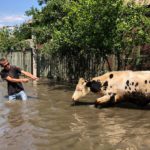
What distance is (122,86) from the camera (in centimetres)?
1139

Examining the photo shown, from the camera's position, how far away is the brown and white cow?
36.5 ft

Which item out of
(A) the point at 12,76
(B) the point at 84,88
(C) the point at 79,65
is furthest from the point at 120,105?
(C) the point at 79,65

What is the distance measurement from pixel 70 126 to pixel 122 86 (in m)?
2.54

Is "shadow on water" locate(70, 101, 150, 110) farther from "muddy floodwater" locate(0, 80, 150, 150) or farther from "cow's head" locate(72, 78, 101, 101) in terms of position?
"cow's head" locate(72, 78, 101, 101)

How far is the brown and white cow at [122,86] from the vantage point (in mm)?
11113

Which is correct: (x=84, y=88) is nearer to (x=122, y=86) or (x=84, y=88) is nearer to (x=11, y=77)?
(x=122, y=86)

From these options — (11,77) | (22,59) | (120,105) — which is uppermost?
(22,59)

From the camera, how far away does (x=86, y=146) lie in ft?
24.9

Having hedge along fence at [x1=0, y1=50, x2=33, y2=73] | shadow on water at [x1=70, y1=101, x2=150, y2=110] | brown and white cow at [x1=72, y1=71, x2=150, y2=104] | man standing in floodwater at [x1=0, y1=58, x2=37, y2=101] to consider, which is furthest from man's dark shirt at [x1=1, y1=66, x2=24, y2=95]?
hedge along fence at [x1=0, y1=50, x2=33, y2=73]

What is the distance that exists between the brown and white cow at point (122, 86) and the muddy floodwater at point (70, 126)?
0.35m

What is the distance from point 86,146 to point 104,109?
13.1ft

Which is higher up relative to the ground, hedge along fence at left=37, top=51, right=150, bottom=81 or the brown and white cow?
hedge along fence at left=37, top=51, right=150, bottom=81

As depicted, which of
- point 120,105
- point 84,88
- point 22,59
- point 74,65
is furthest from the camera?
point 22,59

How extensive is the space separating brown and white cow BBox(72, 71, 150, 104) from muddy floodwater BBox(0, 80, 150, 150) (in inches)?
13.6
